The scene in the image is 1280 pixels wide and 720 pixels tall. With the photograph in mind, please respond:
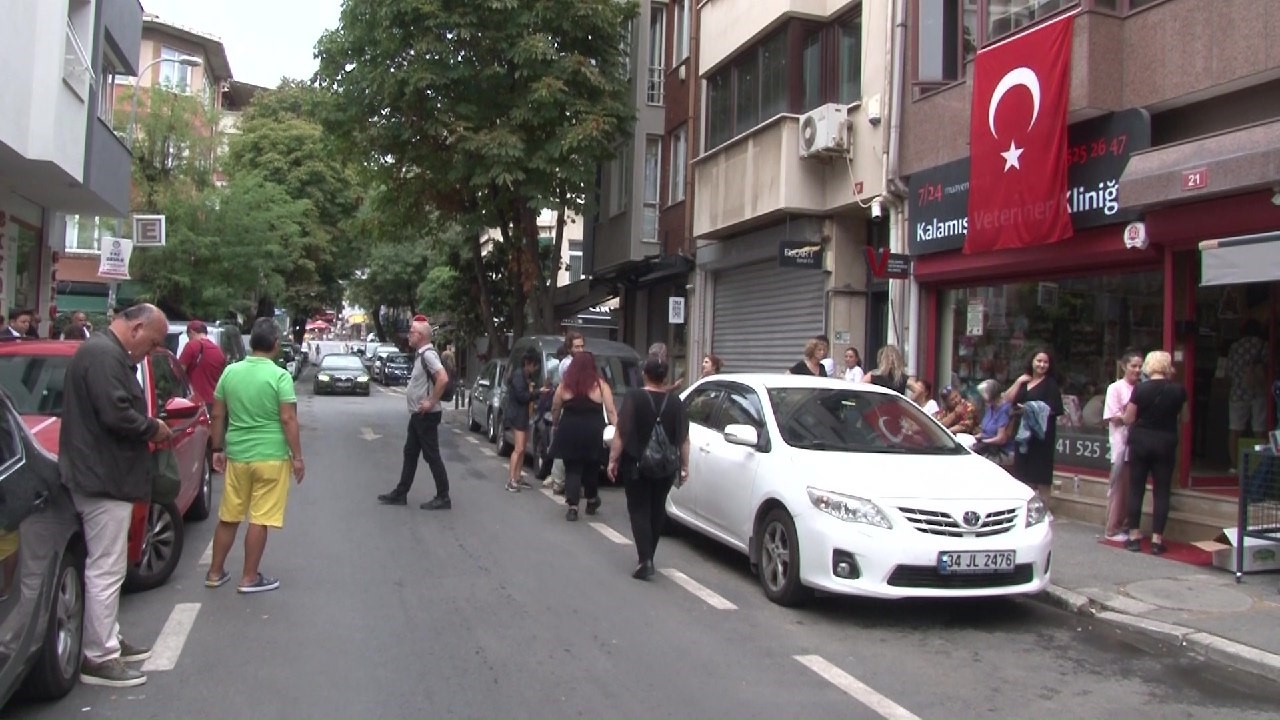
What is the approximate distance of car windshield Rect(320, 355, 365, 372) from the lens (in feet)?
114

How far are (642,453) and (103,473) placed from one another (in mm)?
3857

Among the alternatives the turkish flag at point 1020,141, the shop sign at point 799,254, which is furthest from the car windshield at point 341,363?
the turkish flag at point 1020,141

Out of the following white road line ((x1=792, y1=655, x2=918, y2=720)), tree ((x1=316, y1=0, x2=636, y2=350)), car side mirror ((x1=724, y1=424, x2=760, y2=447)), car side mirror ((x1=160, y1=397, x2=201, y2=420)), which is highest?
tree ((x1=316, y1=0, x2=636, y2=350))

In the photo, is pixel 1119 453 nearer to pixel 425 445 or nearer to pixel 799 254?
pixel 425 445

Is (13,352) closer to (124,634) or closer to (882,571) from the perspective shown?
(124,634)

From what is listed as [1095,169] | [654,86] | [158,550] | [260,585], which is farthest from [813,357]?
[654,86]

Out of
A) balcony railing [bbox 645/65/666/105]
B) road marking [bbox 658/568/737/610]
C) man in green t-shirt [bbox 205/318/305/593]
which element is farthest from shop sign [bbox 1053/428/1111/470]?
balcony railing [bbox 645/65/666/105]

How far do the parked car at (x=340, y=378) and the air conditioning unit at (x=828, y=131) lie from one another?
72.8 ft

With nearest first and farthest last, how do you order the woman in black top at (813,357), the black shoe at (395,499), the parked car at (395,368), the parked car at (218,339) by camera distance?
the black shoe at (395,499)
the woman in black top at (813,357)
the parked car at (218,339)
the parked car at (395,368)

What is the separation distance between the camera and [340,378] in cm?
3450

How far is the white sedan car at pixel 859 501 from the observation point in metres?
6.94

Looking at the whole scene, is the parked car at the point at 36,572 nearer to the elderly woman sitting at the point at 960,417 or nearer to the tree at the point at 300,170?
the elderly woman sitting at the point at 960,417

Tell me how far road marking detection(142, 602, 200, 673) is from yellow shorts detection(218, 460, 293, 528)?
64 centimetres

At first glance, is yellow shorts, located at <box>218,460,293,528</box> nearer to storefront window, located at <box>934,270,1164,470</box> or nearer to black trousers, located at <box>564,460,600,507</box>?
black trousers, located at <box>564,460,600,507</box>
